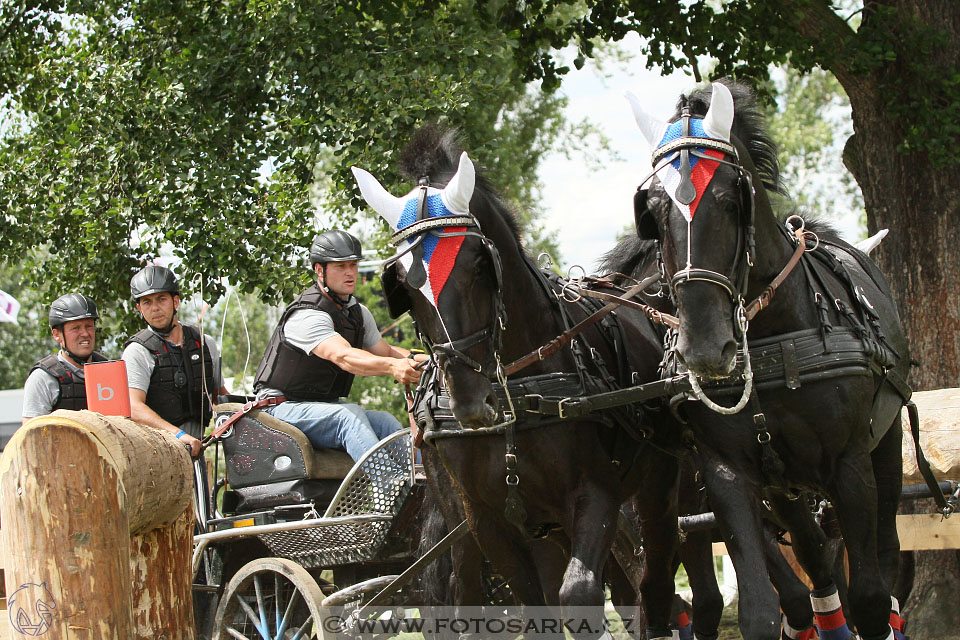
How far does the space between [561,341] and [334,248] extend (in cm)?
225

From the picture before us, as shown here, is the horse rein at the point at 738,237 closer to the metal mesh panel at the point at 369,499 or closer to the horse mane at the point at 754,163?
the horse mane at the point at 754,163

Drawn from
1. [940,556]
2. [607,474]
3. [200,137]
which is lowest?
[940,556]

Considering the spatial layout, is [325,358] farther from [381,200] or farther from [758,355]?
[758,355]

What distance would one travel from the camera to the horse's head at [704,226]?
335 centimetres

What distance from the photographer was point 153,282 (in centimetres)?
646

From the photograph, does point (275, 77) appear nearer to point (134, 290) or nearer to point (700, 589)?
point (134, 290)

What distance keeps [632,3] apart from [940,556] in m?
4.64

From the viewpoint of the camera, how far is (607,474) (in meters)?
4.03

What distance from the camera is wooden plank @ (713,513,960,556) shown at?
20.1 feet

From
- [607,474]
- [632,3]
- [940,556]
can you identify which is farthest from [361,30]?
[940,556]

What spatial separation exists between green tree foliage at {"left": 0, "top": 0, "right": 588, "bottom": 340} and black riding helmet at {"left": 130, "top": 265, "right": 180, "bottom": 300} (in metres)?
0.72

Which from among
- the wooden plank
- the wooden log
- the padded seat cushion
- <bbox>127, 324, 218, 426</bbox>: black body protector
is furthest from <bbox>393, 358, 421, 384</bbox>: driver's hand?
the wooden plank

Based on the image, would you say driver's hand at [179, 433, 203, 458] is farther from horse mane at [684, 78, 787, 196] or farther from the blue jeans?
horse mane at [684, 78, 787, 196]

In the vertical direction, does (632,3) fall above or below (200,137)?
above
